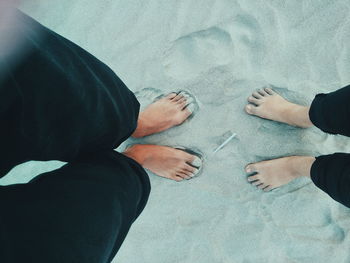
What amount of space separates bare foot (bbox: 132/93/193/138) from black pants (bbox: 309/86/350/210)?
1.44 ft

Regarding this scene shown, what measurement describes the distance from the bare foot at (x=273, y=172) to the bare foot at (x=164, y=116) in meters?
0.29

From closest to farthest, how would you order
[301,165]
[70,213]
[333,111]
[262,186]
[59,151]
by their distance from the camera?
[70,213] → [59,151] → [333,111] → [301,165] → [262,186]

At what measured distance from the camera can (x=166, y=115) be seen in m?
1.34

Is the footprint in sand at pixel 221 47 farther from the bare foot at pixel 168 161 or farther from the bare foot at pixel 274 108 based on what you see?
the bare foot at pixel 168 161

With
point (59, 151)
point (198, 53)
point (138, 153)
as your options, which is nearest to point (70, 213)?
point (59, 151)

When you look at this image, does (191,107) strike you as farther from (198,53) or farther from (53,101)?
(53,101)

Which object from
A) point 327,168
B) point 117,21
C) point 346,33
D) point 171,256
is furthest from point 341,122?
point 117,21

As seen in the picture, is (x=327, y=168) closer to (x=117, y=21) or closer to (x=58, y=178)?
(x=58, y=178)

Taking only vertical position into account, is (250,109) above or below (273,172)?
above

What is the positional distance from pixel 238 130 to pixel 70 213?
0.75m

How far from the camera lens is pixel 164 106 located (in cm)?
138

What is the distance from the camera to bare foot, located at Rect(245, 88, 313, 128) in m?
1.24

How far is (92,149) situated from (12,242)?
37 centimetres

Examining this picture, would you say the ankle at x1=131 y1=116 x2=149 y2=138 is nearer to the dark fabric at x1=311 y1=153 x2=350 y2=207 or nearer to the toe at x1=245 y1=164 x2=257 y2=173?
the toe at x1=245 y1=164 x2=257 y2=173
